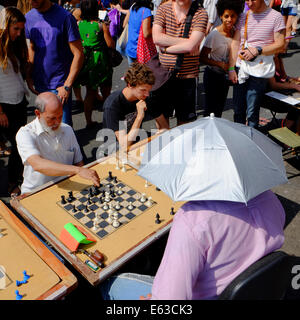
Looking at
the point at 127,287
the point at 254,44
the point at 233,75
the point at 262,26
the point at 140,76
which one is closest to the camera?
the point at 127,287

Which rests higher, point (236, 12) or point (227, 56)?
point (236, 12)

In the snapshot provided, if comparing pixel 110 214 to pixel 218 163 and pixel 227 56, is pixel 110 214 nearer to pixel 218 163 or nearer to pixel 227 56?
pixel 218 163

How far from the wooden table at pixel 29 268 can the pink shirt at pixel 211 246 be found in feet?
2.01

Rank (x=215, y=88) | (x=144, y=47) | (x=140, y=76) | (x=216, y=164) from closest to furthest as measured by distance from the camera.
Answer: (x=216, y=164) < (x=140, y=76) < (x=215, y=88) < (x=144, y=47)

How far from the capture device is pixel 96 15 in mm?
4773

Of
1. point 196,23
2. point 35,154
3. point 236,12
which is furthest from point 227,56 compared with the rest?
point 35,154

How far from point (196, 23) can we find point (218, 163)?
250 cm

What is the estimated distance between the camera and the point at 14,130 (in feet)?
12.3

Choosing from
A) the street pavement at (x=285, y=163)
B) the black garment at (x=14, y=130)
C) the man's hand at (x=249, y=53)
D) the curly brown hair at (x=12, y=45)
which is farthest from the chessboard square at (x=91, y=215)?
the man's hand at (x=249, y=53)

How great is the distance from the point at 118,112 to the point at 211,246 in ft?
7.43

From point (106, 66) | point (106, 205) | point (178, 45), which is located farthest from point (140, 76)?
point (106, 66)

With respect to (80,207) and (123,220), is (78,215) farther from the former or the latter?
(123,220)
